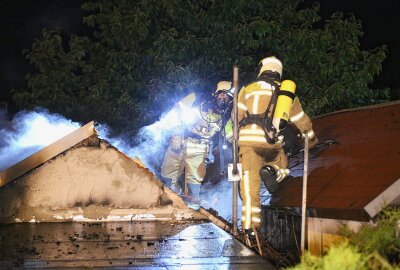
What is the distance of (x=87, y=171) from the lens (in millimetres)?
5895

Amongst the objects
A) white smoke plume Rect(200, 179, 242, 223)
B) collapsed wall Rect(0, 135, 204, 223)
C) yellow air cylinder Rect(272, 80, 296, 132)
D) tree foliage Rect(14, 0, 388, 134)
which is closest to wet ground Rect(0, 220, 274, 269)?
collapsed wall Rect(0, 135, 204, 223)

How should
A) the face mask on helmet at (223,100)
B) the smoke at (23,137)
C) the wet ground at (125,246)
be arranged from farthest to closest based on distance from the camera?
the face mask on helmet at (223,100)
the smoke at (23,137)
the wet ground at (125,246)

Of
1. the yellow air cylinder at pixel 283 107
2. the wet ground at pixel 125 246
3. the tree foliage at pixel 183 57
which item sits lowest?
the wet ground at pixel 125 246

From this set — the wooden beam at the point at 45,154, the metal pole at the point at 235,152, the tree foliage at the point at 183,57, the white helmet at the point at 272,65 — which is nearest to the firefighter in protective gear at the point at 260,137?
the white helmet at the point at 272,65

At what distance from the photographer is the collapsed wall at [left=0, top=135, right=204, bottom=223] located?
18.7ft

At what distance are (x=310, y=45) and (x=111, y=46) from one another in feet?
13.8

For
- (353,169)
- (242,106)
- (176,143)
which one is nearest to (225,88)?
(242,106)

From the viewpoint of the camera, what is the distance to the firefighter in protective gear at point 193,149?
25.7 feet

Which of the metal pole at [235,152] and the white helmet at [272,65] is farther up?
the white helmet at [272,65]

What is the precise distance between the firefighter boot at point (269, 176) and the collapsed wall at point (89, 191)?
0.97 m

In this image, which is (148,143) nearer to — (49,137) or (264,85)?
(49,137)

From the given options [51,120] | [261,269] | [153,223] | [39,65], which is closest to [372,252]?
[261,269]

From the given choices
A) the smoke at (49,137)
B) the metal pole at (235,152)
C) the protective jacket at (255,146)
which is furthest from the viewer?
the smoke at (49,137)

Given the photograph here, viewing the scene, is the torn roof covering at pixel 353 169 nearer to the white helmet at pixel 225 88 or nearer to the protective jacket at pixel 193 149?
the white helmet at pixel 225 88
